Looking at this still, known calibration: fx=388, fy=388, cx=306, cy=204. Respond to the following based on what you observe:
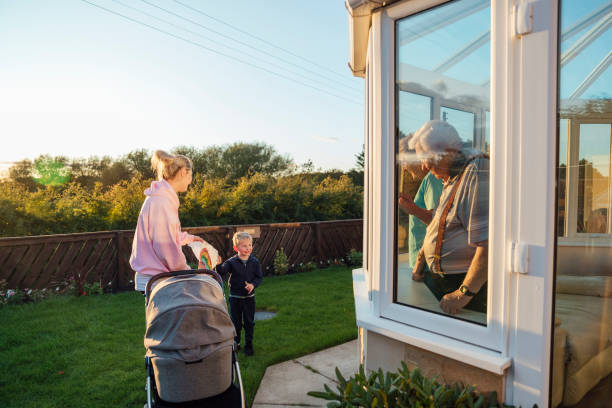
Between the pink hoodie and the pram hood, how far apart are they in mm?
561

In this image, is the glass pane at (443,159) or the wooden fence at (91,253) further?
the wooden fence at (91,253)

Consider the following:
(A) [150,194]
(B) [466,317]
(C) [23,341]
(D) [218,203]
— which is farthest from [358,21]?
(D) [218,203]

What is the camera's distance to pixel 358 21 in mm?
2518

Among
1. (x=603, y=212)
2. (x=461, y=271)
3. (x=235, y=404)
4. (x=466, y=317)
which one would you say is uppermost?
(x=603, y=212)

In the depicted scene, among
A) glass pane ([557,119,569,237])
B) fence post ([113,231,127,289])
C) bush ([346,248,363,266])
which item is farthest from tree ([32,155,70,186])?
glass pane ([557,119,569,237])

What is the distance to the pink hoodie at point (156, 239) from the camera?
3.20 metres

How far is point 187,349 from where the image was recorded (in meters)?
2.40

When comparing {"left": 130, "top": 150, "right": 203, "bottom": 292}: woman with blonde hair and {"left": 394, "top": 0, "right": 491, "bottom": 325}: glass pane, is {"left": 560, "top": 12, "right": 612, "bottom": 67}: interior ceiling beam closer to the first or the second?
{"left": 394, "top": 0, "right": 491, "bottom": 325}: glass pane

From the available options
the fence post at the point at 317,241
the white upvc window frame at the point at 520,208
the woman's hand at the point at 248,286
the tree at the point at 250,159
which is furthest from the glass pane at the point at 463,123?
the tree at the point at 250,159

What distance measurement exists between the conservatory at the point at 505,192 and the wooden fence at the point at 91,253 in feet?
22.0

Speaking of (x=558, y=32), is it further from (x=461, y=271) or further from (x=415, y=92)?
(x=461, y=271)

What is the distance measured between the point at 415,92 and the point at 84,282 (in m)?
7.25

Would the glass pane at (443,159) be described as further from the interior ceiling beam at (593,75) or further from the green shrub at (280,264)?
the green shrub at (280,264)

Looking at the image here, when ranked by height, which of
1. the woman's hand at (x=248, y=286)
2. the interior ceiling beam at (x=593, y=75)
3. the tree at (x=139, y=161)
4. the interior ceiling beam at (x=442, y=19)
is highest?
the tree at (x=139, y=161)
